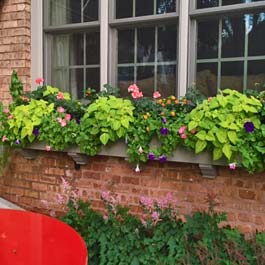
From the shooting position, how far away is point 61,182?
11.4 feet

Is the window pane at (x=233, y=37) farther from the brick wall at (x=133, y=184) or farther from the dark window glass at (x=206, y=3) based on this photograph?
the brick wall at (x=133, y=184)

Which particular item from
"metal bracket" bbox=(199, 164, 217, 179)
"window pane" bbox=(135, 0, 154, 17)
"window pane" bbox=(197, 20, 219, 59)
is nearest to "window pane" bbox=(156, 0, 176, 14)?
"window pane" bbox=(135, 0, 154, 17)

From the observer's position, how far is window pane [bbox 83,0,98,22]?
351 centimetres

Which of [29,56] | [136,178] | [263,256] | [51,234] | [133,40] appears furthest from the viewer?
[29,56]

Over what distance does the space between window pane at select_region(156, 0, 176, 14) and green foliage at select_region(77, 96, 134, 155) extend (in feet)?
2.91

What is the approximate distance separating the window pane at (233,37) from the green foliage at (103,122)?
921mm

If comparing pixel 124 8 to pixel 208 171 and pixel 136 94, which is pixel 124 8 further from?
pixel 208 171

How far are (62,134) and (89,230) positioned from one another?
0.84 m

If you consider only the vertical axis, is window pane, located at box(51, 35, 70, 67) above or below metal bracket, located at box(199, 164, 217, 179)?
above

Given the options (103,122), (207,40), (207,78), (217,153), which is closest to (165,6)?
(207,40)

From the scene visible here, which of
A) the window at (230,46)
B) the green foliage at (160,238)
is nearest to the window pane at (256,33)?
the window at (230,46)

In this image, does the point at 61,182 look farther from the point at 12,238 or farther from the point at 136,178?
the point at 12,238

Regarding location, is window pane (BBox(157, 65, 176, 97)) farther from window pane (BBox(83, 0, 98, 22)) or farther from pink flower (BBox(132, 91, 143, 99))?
window pane (BBox(83, 0, 98, 22))

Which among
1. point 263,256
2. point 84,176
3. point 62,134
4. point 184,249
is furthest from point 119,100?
point 263,256
